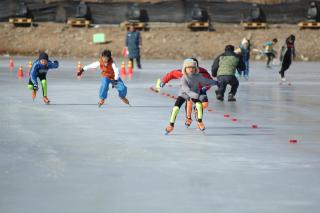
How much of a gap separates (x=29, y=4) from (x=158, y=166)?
164 feet

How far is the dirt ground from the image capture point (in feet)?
186

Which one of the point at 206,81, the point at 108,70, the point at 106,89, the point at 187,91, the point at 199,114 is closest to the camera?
the point at 199,114

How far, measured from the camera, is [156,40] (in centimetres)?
5794

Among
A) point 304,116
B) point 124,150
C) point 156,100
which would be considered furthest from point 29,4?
point 124,150

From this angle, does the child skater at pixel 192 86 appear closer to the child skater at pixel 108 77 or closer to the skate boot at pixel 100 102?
the skate boot at pixel 100 102

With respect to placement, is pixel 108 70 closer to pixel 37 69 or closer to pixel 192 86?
pixel 37 69

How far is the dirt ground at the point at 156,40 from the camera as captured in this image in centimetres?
5656

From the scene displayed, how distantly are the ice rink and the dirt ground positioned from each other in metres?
34.0

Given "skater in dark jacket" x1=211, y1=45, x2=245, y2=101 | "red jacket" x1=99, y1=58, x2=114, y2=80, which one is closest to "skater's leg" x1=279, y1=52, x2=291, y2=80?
"skater in dark jacket" x1=211, y1=45, x2=245, y2=101

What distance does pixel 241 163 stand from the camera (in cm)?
1179

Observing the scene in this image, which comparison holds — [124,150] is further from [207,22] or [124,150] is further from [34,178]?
[207,22]

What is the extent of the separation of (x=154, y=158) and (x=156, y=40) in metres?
46.0

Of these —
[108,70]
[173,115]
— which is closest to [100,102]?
[108,70]

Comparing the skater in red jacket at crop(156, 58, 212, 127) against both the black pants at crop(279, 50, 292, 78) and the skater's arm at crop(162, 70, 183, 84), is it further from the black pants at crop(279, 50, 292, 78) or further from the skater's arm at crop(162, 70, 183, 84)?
the black pants at crop(279, 50, 292, 78)
